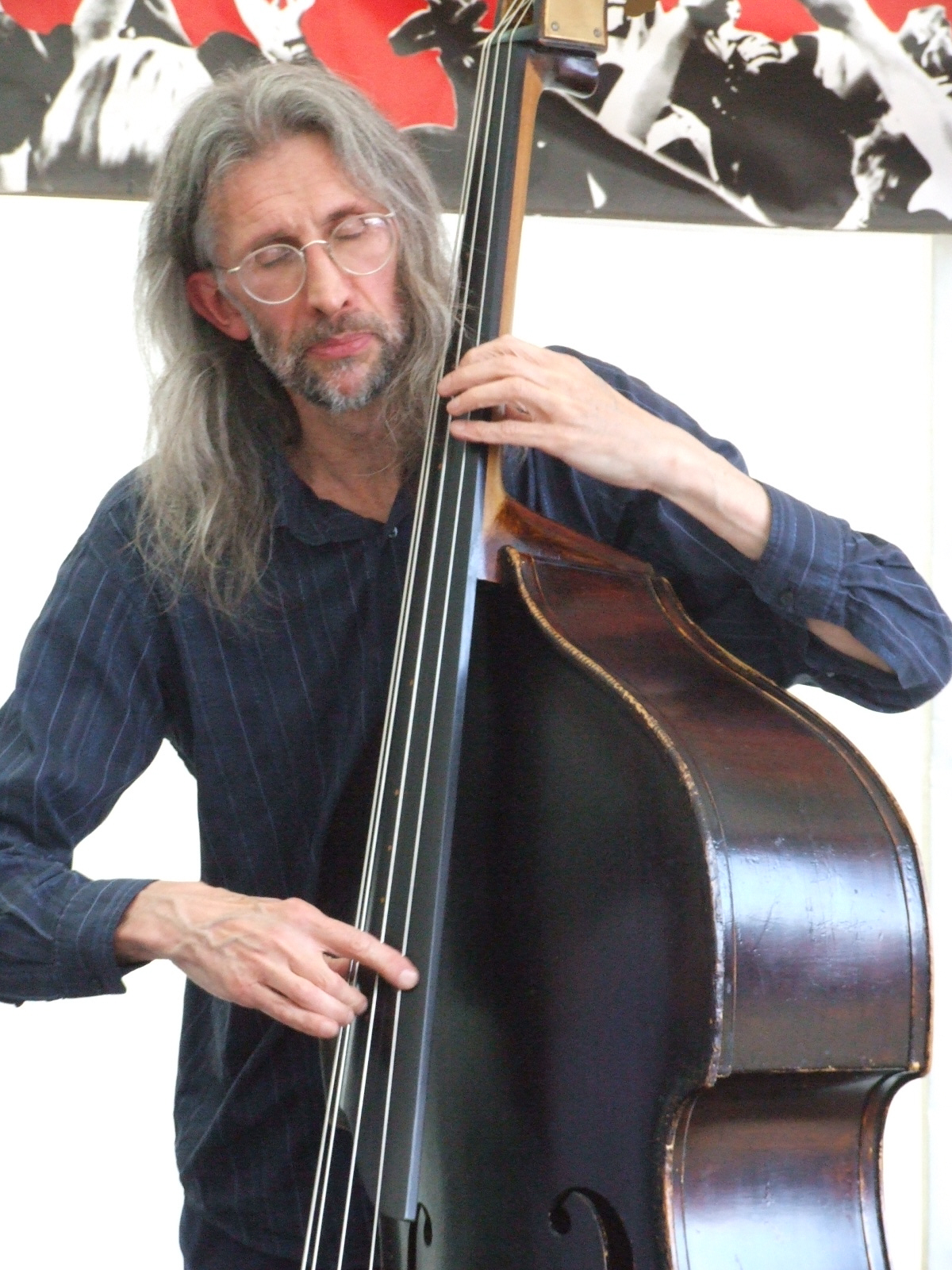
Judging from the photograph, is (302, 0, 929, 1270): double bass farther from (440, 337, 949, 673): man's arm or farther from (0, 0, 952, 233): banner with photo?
(0, 0, 952, 233): banner with photo

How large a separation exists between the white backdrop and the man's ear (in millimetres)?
756

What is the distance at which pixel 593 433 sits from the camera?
1021mm

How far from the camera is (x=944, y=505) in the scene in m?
2.24

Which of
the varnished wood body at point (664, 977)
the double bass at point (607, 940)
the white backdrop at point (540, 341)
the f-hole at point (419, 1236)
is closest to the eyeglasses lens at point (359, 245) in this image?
the double bass at point (607, 940)

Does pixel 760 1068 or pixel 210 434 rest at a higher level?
pixel 210 434

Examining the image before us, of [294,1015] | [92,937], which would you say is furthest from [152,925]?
[294,1015]

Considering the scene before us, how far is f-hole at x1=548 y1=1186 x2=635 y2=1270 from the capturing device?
0.76 m

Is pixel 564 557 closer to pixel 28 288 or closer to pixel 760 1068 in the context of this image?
pixel 760 1068

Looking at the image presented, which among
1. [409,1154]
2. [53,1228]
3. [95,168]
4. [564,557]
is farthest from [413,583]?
[53,1228]

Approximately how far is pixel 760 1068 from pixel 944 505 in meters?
1.66

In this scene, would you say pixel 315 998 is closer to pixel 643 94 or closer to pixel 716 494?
pixel 716 494

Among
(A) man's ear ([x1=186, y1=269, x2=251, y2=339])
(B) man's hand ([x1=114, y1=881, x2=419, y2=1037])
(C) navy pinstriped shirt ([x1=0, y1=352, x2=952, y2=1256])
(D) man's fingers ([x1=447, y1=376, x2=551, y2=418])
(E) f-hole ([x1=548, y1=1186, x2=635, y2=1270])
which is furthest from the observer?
(A) man's ear ([x1=186, y1=269, x2=251, y2=339])

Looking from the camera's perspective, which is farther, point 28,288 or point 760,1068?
point 28,288

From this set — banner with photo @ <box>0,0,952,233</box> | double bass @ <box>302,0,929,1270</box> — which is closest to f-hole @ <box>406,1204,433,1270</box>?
double bass @ <box>302,0,929,1270</box>
